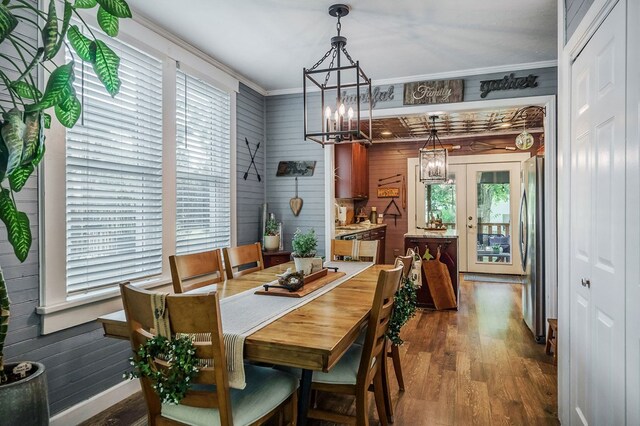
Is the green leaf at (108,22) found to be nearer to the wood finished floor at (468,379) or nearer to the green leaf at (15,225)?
the green leaf at (15,225)

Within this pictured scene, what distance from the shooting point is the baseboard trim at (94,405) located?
227 centimetres

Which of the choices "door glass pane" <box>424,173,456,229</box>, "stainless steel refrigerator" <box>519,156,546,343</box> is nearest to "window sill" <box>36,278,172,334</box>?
"stainless steel refrigerator" <box>519,156,546,343</box>

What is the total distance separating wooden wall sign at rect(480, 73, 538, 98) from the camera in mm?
3699

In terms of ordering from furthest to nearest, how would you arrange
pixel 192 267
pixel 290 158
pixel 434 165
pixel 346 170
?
pixel 346 170, pixel 434 165, pixel 290 158, pixel 192 267

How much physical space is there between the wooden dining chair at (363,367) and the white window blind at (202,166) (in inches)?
74.5

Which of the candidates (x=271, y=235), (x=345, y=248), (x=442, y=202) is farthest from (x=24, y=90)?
(x=442, y=202)

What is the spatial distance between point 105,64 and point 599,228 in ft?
7.70

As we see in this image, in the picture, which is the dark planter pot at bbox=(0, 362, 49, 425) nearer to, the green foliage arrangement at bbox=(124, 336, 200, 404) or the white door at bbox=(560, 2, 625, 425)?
the green foliage arrangement at bbox=(124, 336, 200, 404)

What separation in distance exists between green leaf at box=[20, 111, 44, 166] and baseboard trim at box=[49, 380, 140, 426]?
63.7 inches

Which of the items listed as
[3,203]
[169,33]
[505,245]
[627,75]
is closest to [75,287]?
[3,203]

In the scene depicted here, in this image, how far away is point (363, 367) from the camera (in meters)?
1.82

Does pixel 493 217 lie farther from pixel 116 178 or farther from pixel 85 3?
pixel 85 3

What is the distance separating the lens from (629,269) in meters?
1.46

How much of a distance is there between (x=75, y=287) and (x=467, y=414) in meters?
2.53
